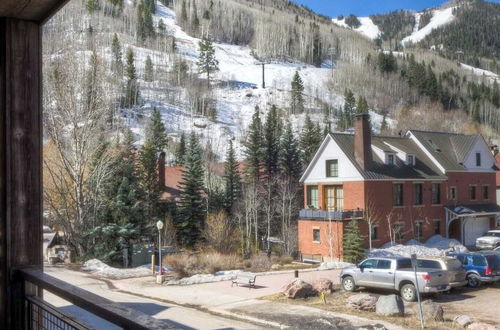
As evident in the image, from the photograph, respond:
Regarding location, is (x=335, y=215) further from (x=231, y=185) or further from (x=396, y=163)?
(x=231, y=185)

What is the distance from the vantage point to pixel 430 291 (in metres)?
17.0

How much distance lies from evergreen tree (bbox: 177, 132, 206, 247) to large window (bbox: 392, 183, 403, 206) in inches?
508

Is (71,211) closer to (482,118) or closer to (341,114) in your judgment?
(341,114)

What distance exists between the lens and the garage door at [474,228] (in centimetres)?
3706

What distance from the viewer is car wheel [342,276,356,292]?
1867 centimetres

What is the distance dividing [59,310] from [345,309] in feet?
44.8

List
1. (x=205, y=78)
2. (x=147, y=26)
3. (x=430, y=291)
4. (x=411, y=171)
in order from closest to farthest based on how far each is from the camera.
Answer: (x=430, y=291) → (x=411, y=171) → (x=205, y=78) → (x=147, y=26)

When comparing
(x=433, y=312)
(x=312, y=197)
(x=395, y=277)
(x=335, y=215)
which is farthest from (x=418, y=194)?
(x=433, y=312)

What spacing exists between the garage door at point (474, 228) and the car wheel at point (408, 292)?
21.8m

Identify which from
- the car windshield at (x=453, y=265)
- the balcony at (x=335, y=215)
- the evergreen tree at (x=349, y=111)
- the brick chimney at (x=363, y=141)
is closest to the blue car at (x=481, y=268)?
the car windshield at (x=453, y=265)

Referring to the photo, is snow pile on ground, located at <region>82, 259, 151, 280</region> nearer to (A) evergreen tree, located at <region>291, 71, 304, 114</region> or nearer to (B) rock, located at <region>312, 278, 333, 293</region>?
(B) rock, located at <region>312, 278, 333, 293</region>

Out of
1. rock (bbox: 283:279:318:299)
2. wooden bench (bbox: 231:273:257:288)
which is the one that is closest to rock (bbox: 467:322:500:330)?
rock (bbox: 283:279:318:299)

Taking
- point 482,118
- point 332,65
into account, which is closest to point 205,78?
point 332,65

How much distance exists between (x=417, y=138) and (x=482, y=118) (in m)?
70.0
